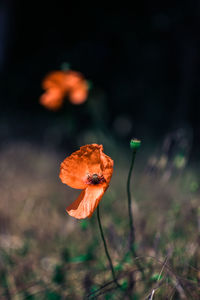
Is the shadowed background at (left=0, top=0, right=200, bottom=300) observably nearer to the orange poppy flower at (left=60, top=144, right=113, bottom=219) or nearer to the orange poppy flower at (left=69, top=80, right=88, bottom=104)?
the orange poppy flower at (left=69, top=80, right=88, bottom=104)

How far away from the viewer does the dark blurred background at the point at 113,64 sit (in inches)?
125

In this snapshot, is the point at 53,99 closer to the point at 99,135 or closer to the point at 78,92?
the point at 78,92

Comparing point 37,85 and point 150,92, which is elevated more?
point 37,85

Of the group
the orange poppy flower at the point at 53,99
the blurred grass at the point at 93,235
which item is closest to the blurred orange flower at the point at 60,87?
the orange poppy flower at the point at 53,99

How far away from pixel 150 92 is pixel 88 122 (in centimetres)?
81

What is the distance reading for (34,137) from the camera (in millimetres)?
3404

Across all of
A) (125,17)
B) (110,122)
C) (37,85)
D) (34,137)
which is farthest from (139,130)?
(37,85)

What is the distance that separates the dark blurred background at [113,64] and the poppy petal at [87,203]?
82.1 inches

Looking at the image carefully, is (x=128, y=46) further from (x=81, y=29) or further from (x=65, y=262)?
(x=65, y=262)

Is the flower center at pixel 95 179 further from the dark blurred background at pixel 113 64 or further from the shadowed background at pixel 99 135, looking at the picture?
the dark blurred background at pixel 113 64

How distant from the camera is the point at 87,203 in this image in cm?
84

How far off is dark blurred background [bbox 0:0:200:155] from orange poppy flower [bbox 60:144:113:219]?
202 centimetres

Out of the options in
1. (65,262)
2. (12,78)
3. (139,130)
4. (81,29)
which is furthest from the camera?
(12,78)

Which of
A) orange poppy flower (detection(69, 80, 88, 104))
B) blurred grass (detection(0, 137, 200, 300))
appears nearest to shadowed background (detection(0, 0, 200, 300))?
blurred grass (detection(0, 137, 200, 300))
